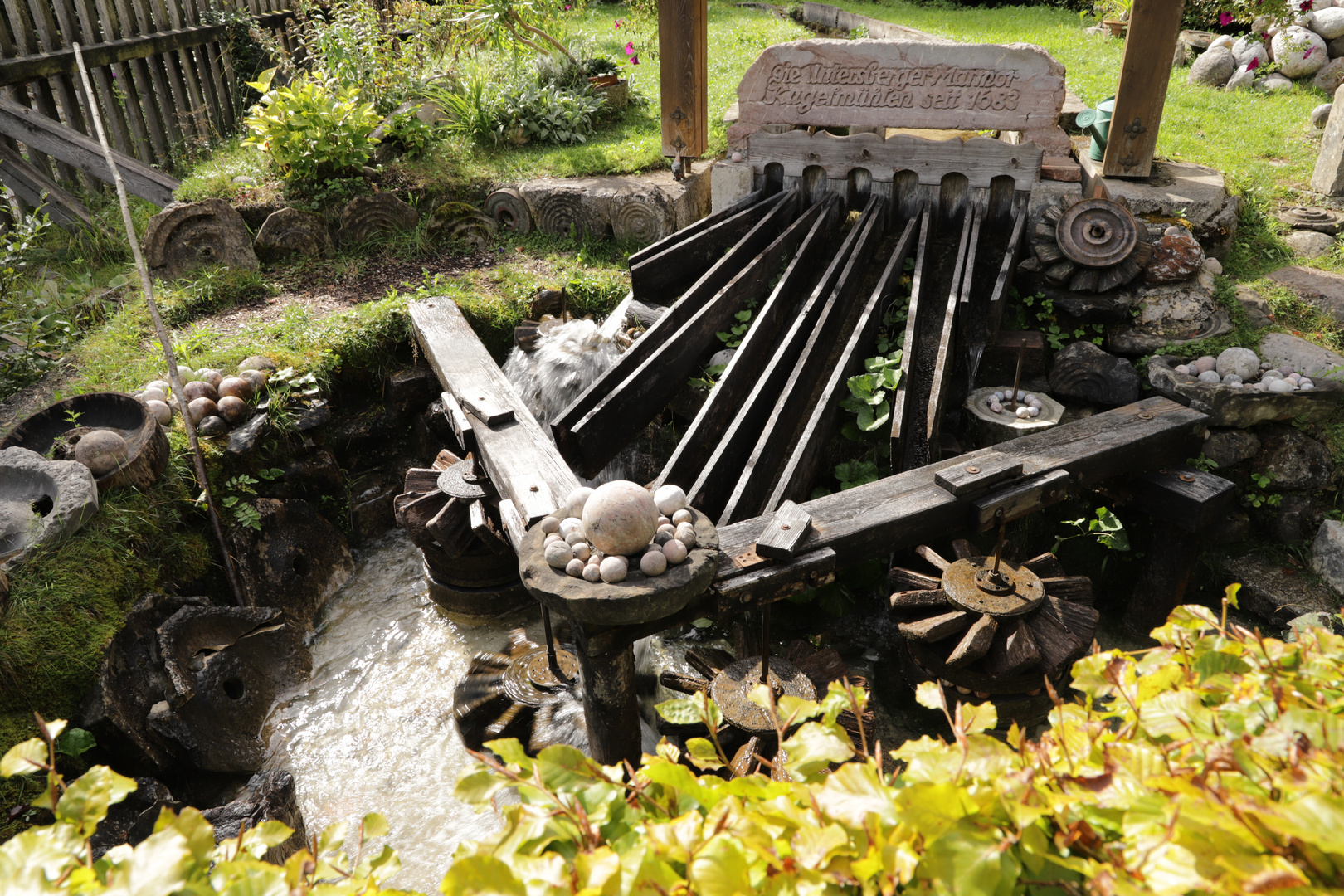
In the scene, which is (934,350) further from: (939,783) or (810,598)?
(939,783)

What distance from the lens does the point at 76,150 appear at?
688 centimetres

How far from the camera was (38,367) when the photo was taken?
533 cm

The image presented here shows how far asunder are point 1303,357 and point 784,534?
3.62 metres

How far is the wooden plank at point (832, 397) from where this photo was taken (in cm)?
394

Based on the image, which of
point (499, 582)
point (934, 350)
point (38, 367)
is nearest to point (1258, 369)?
point (934, 350)

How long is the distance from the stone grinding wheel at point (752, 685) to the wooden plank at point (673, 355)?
130 centimetres

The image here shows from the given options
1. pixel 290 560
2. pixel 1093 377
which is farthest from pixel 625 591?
pixel 1093 377

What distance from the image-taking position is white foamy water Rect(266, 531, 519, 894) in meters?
3.74

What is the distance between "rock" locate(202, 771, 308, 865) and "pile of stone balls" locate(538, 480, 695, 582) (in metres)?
1.75

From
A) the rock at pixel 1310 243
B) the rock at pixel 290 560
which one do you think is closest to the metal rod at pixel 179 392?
the rock at pixel 290 560

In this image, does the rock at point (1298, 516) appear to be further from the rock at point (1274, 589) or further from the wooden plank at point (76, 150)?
the wooden plank at point (76, 150)

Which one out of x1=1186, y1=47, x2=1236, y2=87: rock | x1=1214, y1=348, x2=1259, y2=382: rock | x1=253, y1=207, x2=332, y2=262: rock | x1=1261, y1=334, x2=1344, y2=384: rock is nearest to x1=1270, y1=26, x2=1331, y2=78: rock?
x1=1186, y1=47, x2=1236, y2=87: rock

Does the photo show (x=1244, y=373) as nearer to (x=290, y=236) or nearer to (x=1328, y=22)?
(x=290, y=236)

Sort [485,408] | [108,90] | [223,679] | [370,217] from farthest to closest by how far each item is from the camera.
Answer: [108,90]
[370,217]
[485,408]
[223,679]
